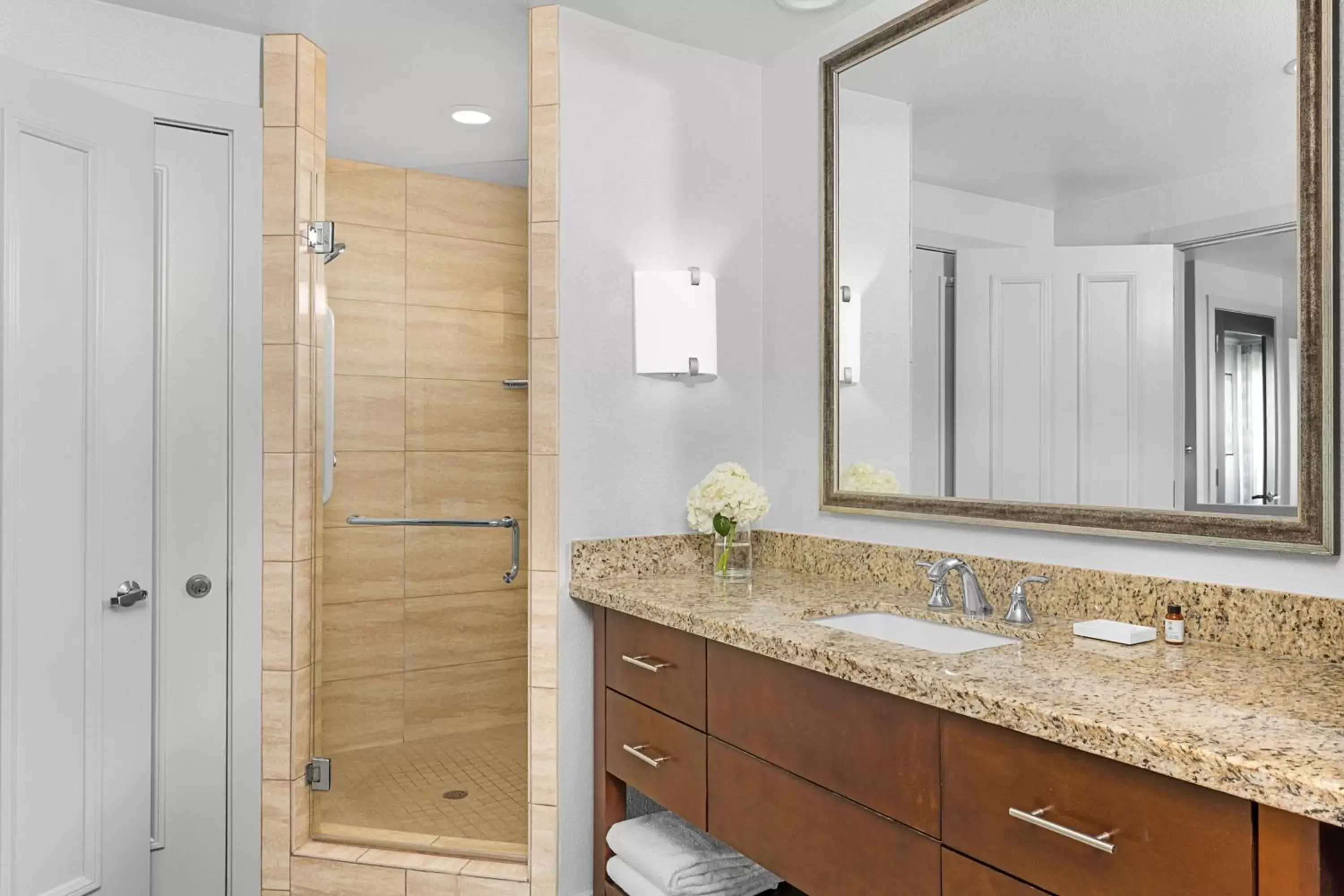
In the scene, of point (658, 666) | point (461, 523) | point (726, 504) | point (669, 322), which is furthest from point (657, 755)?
point (669, 322)

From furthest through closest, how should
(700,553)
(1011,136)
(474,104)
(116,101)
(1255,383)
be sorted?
(474,104) < (700,553) < (116,101) < (1011,136) < (1255,383)

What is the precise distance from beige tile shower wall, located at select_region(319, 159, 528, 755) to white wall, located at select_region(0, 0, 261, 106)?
34 centimetres

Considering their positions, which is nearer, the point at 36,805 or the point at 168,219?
the point at 36,805

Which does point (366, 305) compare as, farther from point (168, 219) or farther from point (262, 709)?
point (262, 709)

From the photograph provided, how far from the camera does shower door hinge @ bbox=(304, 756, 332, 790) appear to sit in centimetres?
241

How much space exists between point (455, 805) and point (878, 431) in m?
1.58

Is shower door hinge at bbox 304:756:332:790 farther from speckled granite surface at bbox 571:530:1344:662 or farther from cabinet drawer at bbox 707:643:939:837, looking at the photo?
cabinet drawer at bbox 707:643:939:837

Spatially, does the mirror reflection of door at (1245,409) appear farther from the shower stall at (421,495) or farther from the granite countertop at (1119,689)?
the shower stall at (421,495)

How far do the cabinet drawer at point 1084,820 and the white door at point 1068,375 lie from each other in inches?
27.2

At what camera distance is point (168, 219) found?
2289 millimetres

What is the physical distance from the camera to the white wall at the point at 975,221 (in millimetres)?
1855

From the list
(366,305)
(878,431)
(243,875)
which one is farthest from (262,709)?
(878,431)

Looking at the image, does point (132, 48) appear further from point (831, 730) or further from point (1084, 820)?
point (1084, 820)

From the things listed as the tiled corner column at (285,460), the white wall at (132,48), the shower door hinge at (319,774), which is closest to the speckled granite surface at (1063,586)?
the tiled corner column at (285,460)
